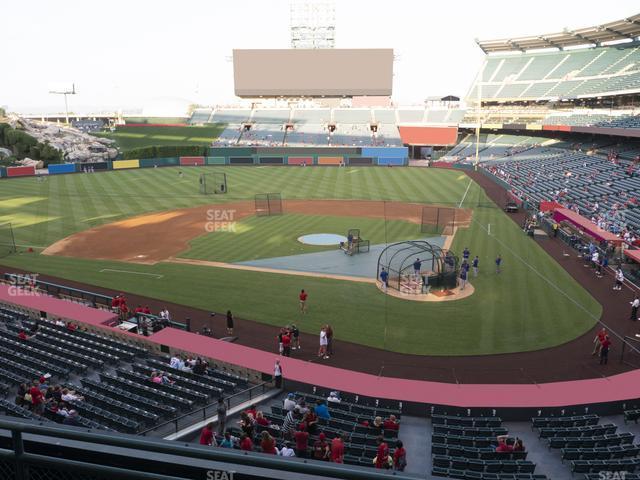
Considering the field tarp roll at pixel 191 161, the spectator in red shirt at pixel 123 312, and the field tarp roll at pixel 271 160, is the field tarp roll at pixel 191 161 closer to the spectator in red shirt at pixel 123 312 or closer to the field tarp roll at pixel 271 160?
the field tarp roll at pixel 271 160

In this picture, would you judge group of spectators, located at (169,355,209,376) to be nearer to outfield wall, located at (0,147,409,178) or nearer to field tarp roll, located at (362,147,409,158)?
outfield wall, located at (0,147,409,178)

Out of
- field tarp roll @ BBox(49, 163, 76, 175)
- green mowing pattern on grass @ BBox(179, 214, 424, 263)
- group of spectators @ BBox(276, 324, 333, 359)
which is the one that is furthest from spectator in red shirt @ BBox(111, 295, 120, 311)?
field tarp roll @ BBox(49, 163, 76, 175)

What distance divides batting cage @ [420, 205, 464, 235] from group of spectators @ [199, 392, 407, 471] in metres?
24.9

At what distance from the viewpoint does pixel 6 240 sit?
3659 cm

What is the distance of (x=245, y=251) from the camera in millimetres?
33906

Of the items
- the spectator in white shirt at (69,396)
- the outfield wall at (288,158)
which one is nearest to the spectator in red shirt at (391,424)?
the spectator in white shirt at (69,396)

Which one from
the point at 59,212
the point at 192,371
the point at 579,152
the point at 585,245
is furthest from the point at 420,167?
the point at 192,371

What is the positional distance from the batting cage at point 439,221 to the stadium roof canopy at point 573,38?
43.8 m

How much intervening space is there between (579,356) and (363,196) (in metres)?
37.3

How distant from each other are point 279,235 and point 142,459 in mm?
35460

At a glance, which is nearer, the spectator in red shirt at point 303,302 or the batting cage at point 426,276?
the spectator in red shirt at point 303,302

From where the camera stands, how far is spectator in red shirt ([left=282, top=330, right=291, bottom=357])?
18.9 m

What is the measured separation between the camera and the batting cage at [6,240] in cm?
3430

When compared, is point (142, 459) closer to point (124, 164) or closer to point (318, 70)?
point (124, 164)
